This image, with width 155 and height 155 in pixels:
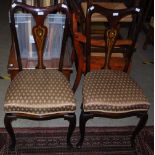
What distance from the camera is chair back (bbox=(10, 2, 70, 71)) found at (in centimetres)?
167

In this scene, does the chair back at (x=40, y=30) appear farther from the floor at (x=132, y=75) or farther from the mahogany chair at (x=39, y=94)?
the floor at (x=132, y=75)

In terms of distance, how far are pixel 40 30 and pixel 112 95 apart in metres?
0.69

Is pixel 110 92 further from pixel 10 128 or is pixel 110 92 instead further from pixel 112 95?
pixel 10 128

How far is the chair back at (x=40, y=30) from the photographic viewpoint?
167 cm

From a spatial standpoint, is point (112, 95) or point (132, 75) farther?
point (132, 75)

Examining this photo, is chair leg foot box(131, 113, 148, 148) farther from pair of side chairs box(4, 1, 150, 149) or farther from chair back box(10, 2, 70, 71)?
chair back box(10, 2, 70, 71)

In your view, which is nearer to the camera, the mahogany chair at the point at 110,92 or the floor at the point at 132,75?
the mahogany chair at the point at 110,92

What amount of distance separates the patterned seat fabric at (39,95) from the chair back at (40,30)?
188mm

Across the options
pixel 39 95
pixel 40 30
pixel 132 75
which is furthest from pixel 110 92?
pixel 132 75

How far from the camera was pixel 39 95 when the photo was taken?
1.61 meters

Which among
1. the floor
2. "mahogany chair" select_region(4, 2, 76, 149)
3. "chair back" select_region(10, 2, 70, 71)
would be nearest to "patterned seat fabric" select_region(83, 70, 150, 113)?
"mahogany chair" select_region(4, 2, 76, 149)

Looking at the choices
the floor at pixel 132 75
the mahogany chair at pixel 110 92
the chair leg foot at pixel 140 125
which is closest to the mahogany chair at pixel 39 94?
the mahogany chair at pixel 110 92

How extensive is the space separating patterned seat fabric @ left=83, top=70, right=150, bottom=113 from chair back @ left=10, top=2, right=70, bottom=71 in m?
0.35

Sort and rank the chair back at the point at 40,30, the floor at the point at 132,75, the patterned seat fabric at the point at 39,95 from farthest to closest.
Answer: the floor at the point at 132,75, the chair back at the point at 40,30, the patterned seat fabric at the point at 39,95
